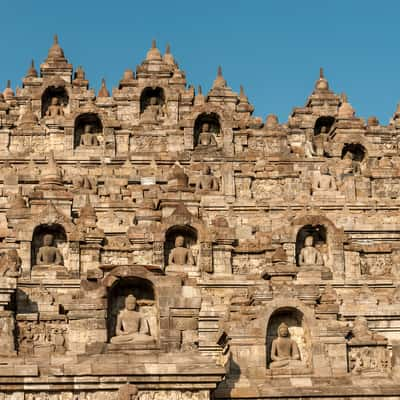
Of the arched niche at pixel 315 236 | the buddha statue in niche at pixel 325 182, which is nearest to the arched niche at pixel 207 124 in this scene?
the buddha statue in niche at pixel 325 182

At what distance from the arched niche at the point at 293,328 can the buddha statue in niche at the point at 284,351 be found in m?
0.16

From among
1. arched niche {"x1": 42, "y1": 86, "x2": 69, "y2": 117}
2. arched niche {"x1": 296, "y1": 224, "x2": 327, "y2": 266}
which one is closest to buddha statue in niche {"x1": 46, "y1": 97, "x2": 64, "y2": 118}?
arched niche {"x1": 42, "y1": 86, "x2": 69, "y2": 117}

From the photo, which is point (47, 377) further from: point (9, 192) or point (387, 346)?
point (9, 192)

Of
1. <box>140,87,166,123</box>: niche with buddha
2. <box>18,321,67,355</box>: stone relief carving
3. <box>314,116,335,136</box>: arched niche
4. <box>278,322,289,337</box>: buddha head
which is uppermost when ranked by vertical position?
<box>140,87,166,123</box>: niche with buddha

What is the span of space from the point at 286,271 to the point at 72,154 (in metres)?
20.9

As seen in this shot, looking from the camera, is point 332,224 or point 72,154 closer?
point 332,224

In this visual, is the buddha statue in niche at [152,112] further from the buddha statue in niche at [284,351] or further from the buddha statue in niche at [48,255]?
the buddha statue in niche at [284,351]

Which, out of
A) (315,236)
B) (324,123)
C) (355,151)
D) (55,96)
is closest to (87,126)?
(55,96)

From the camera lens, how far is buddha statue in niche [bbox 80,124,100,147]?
2483 inches

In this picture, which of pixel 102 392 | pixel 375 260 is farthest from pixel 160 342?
pixel 375 260

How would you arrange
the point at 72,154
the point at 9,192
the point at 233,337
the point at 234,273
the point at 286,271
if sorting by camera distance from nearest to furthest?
the point at 233,337 < the point at 286,271 < the point at 234,273 < the point at 9,192 < the point at 72,154

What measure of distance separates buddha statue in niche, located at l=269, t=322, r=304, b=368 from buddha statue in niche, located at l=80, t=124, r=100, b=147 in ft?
81.0

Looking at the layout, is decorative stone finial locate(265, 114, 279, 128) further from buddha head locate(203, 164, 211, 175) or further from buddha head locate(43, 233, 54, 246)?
buddha head locate(43, 233, 54, 246)

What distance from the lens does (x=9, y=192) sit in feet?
183
